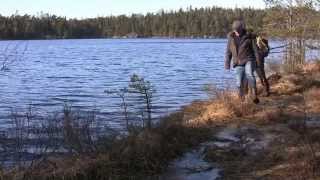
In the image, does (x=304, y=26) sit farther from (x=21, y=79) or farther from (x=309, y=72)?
(x=21, y=79)

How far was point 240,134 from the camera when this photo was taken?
1122cm

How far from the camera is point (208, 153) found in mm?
9773

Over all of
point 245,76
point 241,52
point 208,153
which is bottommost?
point 208,153

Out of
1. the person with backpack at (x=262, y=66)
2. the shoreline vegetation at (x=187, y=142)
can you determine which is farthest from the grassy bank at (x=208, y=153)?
the person with backpack at (x=262, y=66)

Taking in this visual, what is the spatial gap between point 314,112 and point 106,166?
19.5 ft

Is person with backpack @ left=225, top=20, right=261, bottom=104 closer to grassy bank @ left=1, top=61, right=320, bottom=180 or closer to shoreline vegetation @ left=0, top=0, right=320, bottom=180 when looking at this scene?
shoreline vegetation @ left=0, top=0, right=320, bottom=180

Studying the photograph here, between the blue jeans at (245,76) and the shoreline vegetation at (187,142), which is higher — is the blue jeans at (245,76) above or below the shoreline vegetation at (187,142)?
above

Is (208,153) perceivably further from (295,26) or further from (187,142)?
(295,26)

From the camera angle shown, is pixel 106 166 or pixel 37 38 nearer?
pixel 106 166

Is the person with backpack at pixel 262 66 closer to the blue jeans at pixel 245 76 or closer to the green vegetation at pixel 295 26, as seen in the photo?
the blue jeans at pixel 245 76

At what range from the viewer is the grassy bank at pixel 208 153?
8.20 metres

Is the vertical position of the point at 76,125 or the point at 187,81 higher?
the point at 76,125

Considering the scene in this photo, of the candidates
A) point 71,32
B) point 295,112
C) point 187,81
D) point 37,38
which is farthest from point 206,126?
point 71,32

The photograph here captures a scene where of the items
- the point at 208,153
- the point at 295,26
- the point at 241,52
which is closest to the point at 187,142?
the point at 208,153
